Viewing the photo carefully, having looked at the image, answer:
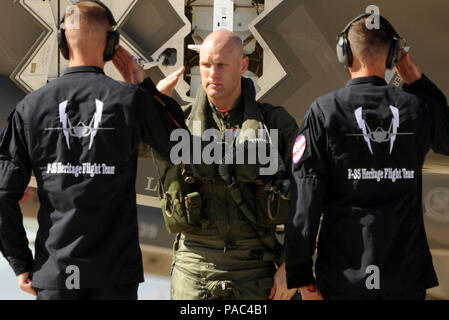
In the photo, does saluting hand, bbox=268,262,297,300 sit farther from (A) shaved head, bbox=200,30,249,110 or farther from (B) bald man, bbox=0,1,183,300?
(A) shaved head, bbox=200,30,249,110

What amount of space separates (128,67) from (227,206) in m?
0.69

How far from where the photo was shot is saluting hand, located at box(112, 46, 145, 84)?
6.92ft

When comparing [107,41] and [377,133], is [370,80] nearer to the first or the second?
[377,133]

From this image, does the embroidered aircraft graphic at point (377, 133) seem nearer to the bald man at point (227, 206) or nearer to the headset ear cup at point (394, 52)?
the headset ear cup at point (394, 52)

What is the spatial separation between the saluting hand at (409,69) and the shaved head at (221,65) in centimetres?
69

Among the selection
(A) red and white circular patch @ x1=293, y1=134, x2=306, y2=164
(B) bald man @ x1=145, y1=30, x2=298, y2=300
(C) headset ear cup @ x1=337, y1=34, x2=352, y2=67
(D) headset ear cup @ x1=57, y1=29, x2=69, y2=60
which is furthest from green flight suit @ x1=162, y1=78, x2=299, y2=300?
(D) headset ear cup @ x1=57, y1=29, x2=69, y2=60

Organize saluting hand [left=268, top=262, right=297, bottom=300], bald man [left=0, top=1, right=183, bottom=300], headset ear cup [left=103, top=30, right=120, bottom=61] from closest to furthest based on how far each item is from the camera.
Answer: bald man [left=0, top=1, right=183, bottom=300]
headset ear cup [left=103, top=30, right=120, bottom=61]
saluting hand [left=268, top=262, right=297, bottom=300]

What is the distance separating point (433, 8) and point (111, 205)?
192 centimetres

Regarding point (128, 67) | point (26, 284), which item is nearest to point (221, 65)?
point (128, 67)

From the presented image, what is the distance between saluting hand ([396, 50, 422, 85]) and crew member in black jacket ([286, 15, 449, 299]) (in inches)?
4.5

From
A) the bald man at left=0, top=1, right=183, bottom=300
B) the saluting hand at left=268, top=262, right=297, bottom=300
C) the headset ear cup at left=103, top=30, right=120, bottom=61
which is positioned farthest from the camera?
the saluting hand at left=268, top=262, right=297, bottom=300

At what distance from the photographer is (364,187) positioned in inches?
75.1

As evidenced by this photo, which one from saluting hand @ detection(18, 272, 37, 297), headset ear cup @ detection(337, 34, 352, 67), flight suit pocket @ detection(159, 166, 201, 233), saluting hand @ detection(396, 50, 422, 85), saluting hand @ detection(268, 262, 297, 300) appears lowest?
saluting hand @ detection(268, 262, 297, 300)

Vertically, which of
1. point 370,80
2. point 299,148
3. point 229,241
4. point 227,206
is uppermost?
point 370,80
